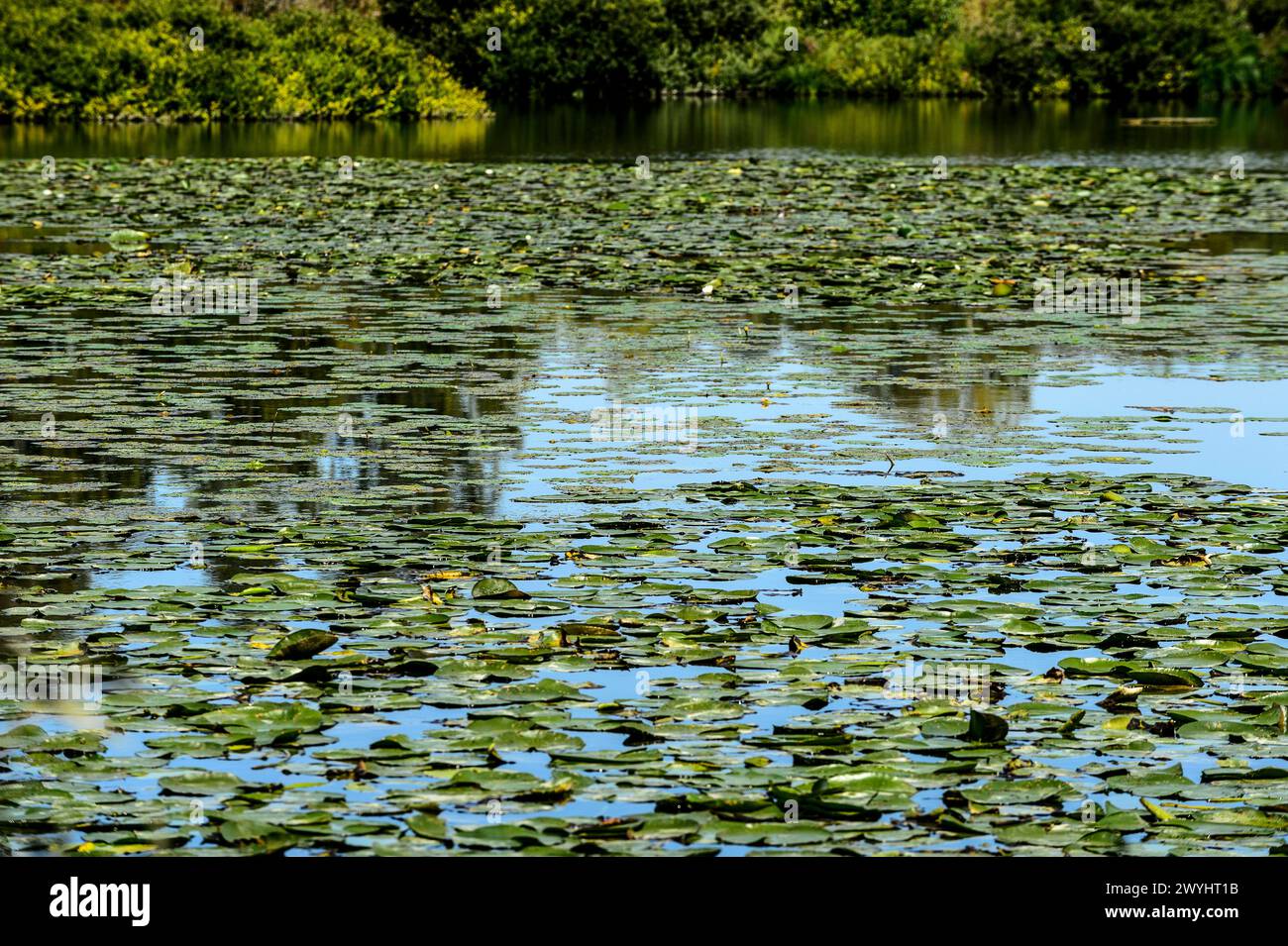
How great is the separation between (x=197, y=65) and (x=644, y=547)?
3034 cm

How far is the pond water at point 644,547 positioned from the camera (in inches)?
185

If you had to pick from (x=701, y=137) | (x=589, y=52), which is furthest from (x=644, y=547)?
(x=589, y=52)

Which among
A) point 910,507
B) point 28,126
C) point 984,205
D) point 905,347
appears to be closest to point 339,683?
point 910,507

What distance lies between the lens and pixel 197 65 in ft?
116

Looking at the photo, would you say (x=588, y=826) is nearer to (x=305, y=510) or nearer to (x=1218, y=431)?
(x=305, y=510)

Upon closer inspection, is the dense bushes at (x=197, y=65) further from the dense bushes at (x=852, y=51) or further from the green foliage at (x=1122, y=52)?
the green foliage at (x=1122, y=52)

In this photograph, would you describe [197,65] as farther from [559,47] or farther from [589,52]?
[589,52]

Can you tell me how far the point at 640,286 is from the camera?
14.2 meters

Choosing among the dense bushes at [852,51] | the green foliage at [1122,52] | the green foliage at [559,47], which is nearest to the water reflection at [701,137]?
the green foliage at [559,47]

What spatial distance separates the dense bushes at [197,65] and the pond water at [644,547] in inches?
784

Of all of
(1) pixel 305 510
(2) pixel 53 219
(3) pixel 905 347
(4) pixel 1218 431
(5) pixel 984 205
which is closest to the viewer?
(1) pixel 305 510

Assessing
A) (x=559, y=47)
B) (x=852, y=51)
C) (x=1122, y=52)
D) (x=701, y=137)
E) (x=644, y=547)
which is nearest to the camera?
(x=644, y=547)

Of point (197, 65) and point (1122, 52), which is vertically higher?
point (1122, 52)

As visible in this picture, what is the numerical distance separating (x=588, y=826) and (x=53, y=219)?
15299 millimetres
